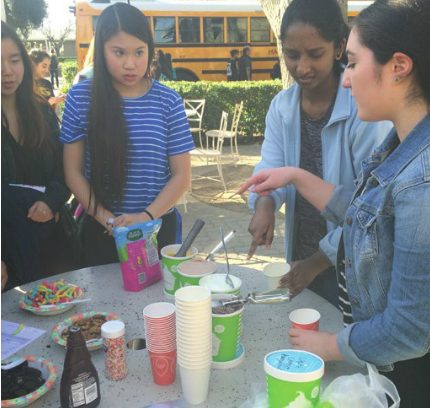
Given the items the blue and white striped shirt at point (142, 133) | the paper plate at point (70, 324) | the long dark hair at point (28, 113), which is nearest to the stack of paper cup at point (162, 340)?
the paper plate at point (70, 324)

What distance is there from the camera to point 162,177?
217cm

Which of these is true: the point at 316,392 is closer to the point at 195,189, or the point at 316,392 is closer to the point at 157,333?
the point at 157,333

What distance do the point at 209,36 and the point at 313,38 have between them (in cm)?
1342

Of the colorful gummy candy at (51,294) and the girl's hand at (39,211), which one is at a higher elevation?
the girl's hand at (39,211)

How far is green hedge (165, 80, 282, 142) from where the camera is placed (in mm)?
9906

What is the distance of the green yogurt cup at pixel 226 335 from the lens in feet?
4.07

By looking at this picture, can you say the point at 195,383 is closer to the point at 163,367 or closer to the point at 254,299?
the point at 163,367

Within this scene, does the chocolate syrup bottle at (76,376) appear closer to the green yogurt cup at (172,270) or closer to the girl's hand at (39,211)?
the green yogurt cup at (172,270)

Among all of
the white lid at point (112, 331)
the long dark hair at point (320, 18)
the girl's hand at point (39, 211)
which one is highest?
the long dark hair at point (320, 18)

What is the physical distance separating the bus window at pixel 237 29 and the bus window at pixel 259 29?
0.77ft

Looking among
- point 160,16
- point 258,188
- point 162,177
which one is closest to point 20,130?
point 162,177

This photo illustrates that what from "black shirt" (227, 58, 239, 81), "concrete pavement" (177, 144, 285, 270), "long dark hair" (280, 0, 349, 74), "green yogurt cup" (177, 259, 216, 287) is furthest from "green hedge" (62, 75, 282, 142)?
"green yogurt cup" (177, 259, 216, 287)

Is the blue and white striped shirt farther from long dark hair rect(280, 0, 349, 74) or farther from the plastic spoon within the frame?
long dark hair rect(280, 0, 349, 74)

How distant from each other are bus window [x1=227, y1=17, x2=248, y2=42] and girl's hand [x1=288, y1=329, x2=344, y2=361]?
14259 millimetres
